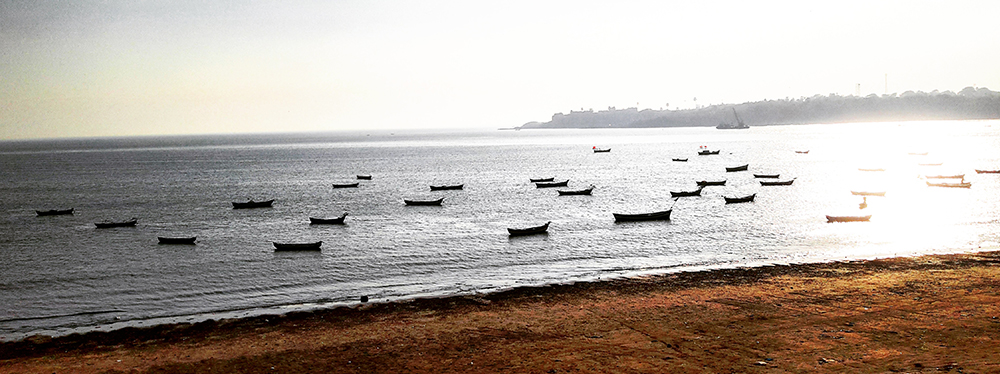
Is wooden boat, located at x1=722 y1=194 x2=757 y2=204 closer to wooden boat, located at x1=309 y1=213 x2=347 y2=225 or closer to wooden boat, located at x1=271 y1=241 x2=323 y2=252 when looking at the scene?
wooden boat, located at x1=309 y1=213 x2=347 y2=225

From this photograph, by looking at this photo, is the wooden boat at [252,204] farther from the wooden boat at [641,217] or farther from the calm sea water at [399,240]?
the wooden boat at [641,217]

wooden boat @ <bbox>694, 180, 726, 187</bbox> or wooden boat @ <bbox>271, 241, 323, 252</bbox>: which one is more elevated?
wooden boat @ <bbox>271, 241, 323, 252</bbox>

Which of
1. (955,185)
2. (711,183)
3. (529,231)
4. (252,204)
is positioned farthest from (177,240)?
(955,185)

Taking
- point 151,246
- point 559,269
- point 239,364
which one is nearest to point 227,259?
point 151,246

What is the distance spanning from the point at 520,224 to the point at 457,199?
21.3 m

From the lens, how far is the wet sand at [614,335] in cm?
1770

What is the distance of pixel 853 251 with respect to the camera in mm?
37875

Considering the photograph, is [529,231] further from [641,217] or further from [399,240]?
[641,217]

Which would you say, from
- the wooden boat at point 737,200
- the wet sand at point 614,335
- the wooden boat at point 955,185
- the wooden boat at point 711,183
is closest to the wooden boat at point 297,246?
the wet sand at point 614,335

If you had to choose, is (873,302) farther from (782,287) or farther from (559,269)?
(559,269)

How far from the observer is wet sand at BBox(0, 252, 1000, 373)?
17.7m

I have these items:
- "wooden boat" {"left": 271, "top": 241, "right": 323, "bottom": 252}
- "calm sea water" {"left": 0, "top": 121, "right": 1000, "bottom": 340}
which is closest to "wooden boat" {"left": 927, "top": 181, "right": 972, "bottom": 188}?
"calm sea water" {"left": 0, "top": 121, "right": 1000, "bottom": 340}

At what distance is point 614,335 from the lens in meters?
20.7

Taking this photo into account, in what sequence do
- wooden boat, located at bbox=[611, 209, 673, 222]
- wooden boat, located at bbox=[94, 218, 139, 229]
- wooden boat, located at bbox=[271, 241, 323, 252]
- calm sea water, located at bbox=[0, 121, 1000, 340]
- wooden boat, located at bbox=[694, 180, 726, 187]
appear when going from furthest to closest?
1. wooden boat, located at bbox=[694, 180, 726, 187]
2. wooden boat, located at bbox=[94, 218, 139, 229]
3. wooden boat, located at bbox=[611, 209, 673, 222]
4. wooden boat, located at bbox=[271, 241, 323, 252]
5. calm sea water, located at bbox=[0, 121, 1000, 340]
